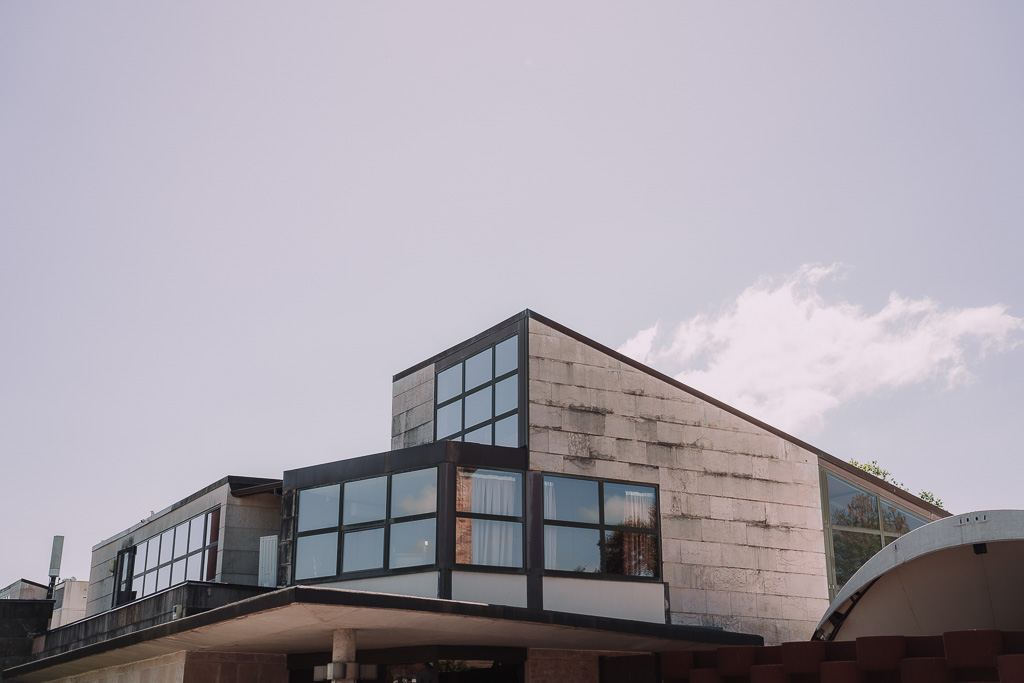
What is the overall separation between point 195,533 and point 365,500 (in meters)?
6.78

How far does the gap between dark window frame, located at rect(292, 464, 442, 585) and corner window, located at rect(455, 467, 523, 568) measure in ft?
1.18

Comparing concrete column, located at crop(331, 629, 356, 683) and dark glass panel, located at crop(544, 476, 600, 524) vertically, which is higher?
dark glass panel, located at crop(544, 476, 600, 524)

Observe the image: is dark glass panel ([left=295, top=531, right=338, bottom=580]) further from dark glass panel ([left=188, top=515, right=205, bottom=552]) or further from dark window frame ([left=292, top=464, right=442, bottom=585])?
dark glass panel ([left=188, top=515, right=205, bottom=552])

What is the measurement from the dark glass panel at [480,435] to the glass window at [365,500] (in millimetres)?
2077

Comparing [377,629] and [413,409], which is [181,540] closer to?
[413,409]

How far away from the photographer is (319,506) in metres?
17.3

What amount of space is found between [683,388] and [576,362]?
2.38m

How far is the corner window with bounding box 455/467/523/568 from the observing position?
1588 centimetres

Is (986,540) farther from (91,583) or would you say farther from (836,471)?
(91,583)

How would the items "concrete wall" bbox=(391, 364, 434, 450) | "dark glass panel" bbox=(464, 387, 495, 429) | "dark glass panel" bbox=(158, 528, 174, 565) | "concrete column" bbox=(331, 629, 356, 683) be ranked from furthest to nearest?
"dark glass panel" bbox=(158, 528, 174, 565)
"concrete wall" bbox=(391, 364, 434, 450)
"dark glass panel" bbox=(464, 387, 495, 429)
"concrete column" bbox=(331, 629, 356, 683)

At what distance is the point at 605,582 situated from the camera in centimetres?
1680

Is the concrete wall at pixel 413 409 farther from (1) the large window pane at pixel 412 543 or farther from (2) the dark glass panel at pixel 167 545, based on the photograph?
(2) the dark glass panel at pixel 167 545

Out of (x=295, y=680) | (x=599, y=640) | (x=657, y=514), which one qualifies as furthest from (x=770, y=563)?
(x=295, y=680)

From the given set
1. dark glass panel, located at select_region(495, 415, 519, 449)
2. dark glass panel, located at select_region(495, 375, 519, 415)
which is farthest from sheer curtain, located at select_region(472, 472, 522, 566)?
dark glass panel, located at select_region(495, 375, 519, 415)
